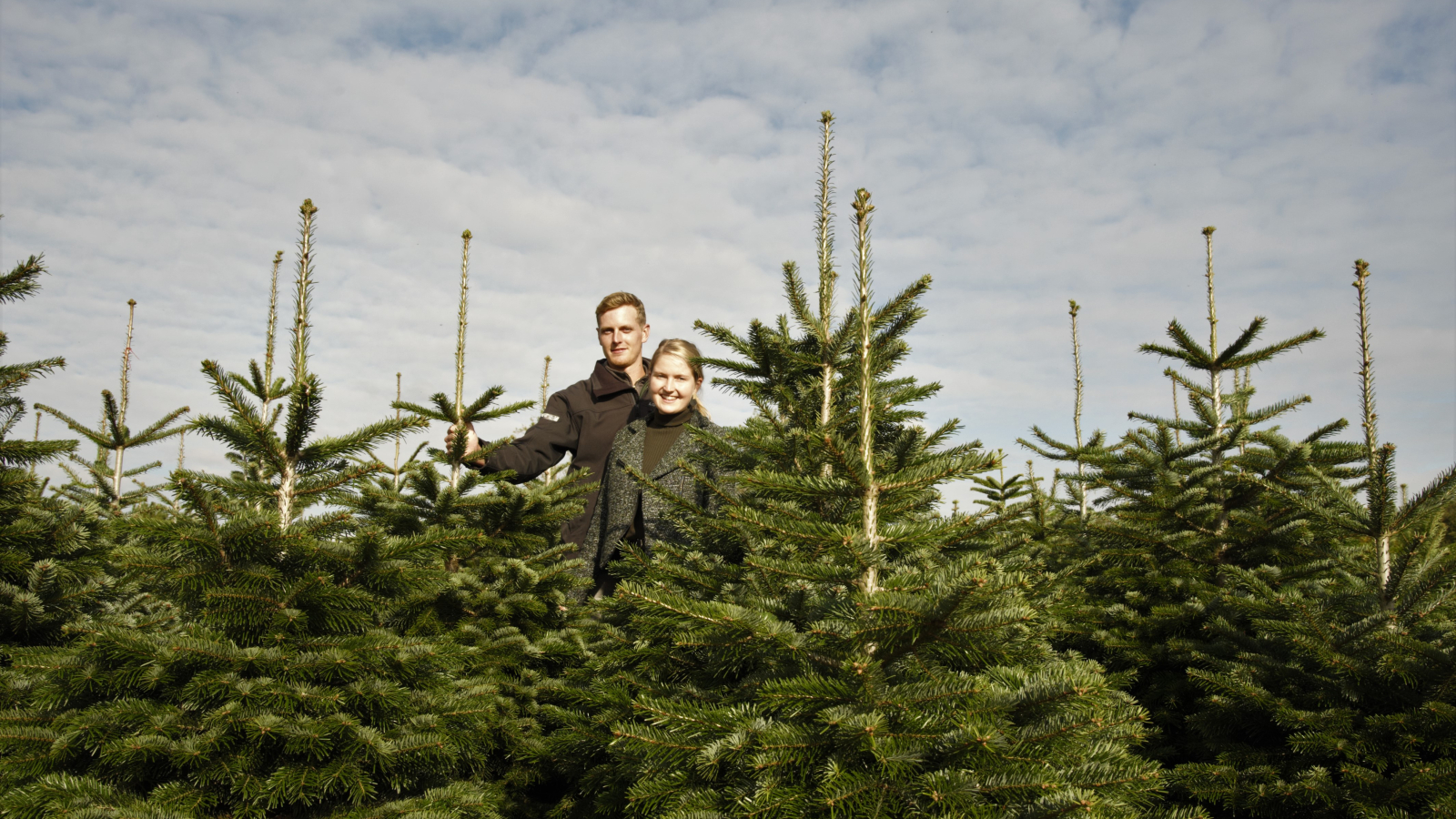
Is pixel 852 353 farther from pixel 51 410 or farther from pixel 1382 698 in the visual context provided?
pixel 51 410

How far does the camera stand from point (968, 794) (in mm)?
2172

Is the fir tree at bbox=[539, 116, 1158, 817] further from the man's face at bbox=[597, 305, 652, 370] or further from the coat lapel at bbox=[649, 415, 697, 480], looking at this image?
the man's face at bbox=[597, 305, 652, 370]

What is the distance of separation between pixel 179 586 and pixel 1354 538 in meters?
7.84

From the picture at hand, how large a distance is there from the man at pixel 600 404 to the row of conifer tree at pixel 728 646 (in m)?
1.07

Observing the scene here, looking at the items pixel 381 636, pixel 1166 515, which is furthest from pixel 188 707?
pixel 1166 515

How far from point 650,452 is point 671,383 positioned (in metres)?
0.56

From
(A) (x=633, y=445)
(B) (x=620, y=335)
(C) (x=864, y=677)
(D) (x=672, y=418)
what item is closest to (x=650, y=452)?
(A) (x=633, y=445)

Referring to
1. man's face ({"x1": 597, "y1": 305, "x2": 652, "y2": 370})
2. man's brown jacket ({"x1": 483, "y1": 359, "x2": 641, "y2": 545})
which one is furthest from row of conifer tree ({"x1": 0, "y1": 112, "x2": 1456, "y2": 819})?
man's face ({"x1": 597, "y1": 305, "x2": 652, "y2": 370})

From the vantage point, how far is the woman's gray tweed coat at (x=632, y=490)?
5.05 meters

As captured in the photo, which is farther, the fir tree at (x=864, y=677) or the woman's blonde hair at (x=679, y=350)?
the woman's blonde hair at (x=679, y=350)

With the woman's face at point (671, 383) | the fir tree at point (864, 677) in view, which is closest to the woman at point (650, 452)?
the woman's face at point (671, 383)

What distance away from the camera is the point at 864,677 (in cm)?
236

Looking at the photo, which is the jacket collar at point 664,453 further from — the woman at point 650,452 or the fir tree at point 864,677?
the fir tree at point 864,677

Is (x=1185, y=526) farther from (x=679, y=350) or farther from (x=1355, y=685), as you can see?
(x=679, y=350)
